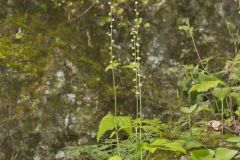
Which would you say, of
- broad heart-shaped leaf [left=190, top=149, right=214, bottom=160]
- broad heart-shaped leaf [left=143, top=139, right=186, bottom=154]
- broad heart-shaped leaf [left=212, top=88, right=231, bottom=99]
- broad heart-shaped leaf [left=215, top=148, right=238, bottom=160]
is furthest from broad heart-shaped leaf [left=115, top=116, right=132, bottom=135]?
broad heart-shaped leaf [left=212, top=88, right=231, bottom=99]

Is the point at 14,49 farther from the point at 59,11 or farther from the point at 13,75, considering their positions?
the point at 59,11

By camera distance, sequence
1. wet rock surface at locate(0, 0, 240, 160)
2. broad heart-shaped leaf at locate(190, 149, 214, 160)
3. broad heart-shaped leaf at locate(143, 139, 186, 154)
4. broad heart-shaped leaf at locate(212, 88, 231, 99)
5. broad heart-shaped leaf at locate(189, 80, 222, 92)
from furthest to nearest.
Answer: wet rock surface at locate(0, 0, 240, 160) < broad heart-shaped leaf at locate(212, 88, 231, 99) < broad heart-shaped leaf at locate(189, 80, 222, 92) < broad heart-shaped leaf at locate(190, 149, 214, 160) < broad heart-shaped leaf at locate(143, 139, 186, 154)

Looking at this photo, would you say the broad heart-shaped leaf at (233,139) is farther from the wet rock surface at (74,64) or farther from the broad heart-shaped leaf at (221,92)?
the wet rock surface at (74,64)

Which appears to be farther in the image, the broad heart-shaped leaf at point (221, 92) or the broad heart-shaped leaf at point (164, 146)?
the broad heart-shaped leaf at point (221, 92)

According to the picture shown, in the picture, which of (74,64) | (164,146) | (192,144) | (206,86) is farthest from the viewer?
(74,64)

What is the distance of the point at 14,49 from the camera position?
147 inches

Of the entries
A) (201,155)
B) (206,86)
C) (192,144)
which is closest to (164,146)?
(201,155)

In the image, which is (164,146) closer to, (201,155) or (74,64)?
(201,155)

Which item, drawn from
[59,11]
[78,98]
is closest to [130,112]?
[78,98]

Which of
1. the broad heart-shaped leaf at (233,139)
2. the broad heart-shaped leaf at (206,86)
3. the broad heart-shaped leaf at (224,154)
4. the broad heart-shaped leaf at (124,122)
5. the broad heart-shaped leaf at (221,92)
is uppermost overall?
the broad heart-shaped leaf at (206,86)

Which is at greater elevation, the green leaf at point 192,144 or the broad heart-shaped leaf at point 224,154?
the green leaf at point 192,144

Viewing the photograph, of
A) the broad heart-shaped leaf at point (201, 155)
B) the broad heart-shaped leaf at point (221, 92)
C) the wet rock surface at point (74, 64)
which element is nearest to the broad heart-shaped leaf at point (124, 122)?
the broad heart-shaped leaf at point (201, 155)

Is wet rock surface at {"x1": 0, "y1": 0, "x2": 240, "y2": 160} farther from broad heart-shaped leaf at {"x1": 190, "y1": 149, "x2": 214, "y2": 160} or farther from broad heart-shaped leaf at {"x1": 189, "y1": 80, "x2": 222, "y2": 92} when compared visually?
broad heart-shaped leaf at {"x1": 190, "y1": 149, "x2": 214, "y2": 160}

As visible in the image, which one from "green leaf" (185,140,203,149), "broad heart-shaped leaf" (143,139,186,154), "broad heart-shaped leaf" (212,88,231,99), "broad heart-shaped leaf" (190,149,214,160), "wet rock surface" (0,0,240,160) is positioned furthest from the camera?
"wet rock surface" (0,0,240,160)
